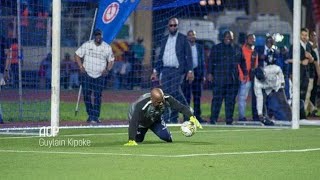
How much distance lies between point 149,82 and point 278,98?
10.3 feet

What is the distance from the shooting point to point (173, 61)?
92.4 feet

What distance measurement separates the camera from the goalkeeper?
20531 millimetres

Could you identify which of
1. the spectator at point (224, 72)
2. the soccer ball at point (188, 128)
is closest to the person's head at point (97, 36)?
the spectator at point (224, 72)

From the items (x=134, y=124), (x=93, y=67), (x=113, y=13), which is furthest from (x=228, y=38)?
(x=134, y=124)

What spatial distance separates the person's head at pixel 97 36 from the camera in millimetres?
27219

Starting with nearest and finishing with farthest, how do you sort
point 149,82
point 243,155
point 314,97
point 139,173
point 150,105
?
point 139,173 < point 243,155 < point 150,105 < point 149,82 < point 314,97

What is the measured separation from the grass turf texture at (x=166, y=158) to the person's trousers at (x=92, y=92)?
3786mm

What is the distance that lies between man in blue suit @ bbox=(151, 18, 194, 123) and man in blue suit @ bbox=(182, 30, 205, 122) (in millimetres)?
860

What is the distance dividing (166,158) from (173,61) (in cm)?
1063

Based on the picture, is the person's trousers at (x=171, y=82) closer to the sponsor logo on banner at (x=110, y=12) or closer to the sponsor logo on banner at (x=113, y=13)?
the sponsor logo on banner at (x=113, y=13)

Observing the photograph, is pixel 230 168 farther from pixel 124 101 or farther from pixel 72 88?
pixel 124 101

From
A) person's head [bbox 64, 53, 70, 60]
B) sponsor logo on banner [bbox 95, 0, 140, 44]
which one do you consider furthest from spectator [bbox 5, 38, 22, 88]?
person's head [bbox 64, 53, 70, 60]

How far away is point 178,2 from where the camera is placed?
2789 cm

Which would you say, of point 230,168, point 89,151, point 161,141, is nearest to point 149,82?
point 161,141
